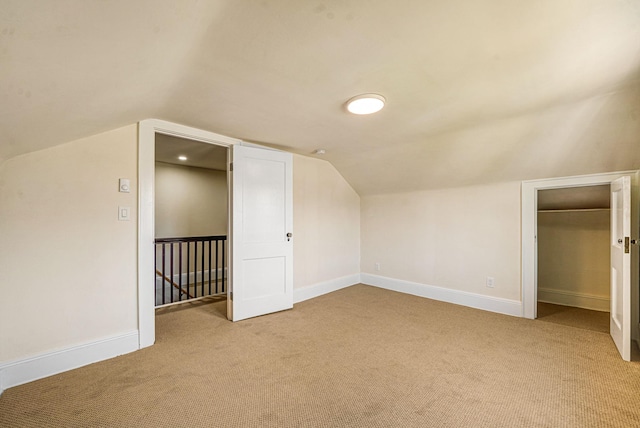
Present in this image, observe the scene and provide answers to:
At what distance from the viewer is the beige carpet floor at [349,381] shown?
5.23 feet

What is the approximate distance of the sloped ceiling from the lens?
1.13m

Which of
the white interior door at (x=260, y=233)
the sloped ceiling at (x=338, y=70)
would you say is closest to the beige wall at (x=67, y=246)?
the sloped ceiling at (x=338, y=70)

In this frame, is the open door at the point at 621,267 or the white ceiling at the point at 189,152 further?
the white ceiling at the point at 189,152

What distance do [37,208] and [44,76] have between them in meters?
1.39

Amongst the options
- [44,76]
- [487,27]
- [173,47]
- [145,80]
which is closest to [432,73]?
[487,27]

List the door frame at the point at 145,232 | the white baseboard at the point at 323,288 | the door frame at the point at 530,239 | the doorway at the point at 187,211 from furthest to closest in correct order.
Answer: the doorway at the point at 187,211, the white baseboard at the point at 323,288, the door frame at the point at 530,239, the door frame at the point at 145,232

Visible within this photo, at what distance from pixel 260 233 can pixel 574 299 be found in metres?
4.25

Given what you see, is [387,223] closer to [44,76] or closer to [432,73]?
[432,73]

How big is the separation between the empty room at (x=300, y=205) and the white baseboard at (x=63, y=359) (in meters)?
0.01

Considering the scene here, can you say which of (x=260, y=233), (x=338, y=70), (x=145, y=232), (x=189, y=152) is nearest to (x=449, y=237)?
(x=260, y=233)

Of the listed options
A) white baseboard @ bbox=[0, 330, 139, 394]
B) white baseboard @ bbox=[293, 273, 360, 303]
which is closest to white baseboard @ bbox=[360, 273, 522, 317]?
white baseboard @ bbox=[293, 273, 360, 303]

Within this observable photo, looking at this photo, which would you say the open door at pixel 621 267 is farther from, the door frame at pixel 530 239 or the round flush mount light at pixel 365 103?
→ the round flush mount light at pixel 365 103

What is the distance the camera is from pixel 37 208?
202 cm

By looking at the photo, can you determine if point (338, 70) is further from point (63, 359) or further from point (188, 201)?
point (188, 201)
